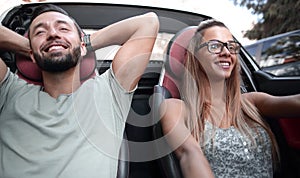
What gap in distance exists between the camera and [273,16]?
11305 millimetres

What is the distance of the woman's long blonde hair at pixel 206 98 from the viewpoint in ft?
5.61

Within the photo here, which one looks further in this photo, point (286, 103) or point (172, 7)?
point (172, 7)

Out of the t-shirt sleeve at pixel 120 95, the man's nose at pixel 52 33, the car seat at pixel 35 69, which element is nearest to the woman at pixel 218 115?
the t-shirt sleeve at pixel 120 95

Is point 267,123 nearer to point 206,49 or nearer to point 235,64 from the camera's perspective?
point 235,64

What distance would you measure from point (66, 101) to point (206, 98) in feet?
2.24

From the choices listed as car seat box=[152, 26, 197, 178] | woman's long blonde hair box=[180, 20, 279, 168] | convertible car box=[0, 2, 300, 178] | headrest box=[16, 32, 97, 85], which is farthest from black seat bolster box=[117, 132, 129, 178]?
headrest box=[16, 32, 97, 85]

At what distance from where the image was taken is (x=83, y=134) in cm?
153

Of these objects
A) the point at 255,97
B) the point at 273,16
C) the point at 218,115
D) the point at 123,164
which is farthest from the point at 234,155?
the point at 273,16

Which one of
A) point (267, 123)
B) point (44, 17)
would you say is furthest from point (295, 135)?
point (44, 17)

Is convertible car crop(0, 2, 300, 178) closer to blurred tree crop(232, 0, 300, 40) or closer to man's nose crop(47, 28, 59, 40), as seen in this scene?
man's nose crop(47, 28, 59, 40)

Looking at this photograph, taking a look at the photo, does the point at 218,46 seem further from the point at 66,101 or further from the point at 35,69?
the point at 35,69

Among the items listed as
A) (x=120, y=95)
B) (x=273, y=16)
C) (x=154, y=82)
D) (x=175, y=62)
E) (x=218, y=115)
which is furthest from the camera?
(x=273, y=16)

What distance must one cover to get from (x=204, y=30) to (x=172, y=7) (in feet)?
2.48

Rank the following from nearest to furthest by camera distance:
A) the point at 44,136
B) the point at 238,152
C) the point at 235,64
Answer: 1. the point at 44,136
2. the point at 238,152
3. the point at 235,64
